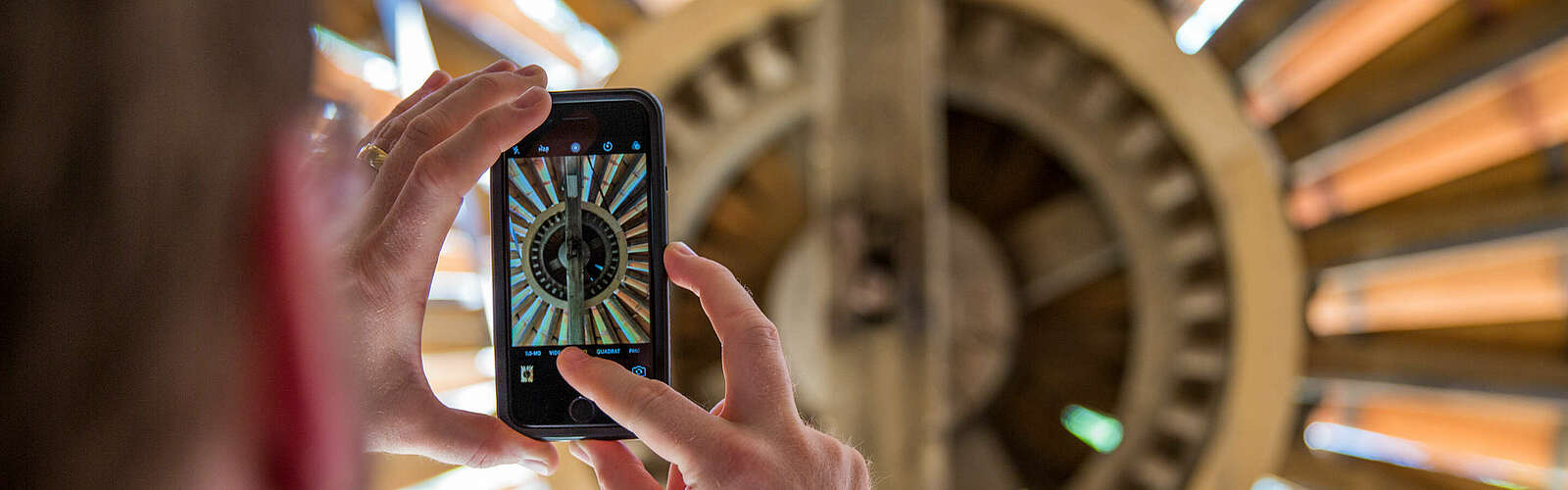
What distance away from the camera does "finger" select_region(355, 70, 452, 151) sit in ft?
0.87

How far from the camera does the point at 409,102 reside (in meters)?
0.28

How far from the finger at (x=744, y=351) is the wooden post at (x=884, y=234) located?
0.36m

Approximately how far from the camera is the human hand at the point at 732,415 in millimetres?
227

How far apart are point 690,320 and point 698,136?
0.24m

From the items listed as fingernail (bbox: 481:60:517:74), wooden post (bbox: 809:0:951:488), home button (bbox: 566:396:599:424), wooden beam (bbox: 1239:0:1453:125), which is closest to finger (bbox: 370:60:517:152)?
fingernail (bbox: 481:60:517:74)

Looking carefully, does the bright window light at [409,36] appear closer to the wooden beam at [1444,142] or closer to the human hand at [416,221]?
the human hand at [416,221]

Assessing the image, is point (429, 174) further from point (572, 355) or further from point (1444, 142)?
point (1444, 142)

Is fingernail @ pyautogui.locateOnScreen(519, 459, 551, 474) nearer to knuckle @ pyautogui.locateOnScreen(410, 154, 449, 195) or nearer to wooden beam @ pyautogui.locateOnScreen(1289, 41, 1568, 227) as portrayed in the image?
knuckle @ pyautogui.locateOnScreen(410, 154, 449, 195)

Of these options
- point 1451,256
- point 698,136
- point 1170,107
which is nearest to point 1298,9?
point 1170,107

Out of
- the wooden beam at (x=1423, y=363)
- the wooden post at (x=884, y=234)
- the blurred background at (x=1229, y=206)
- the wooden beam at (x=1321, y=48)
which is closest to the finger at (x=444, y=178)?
the wooden post at (x=884, y=234)

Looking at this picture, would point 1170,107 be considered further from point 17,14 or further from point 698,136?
point 17,14

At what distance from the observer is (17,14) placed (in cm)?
11

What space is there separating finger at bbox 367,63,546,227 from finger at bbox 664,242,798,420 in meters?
0.07

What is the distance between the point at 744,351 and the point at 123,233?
0.16m
